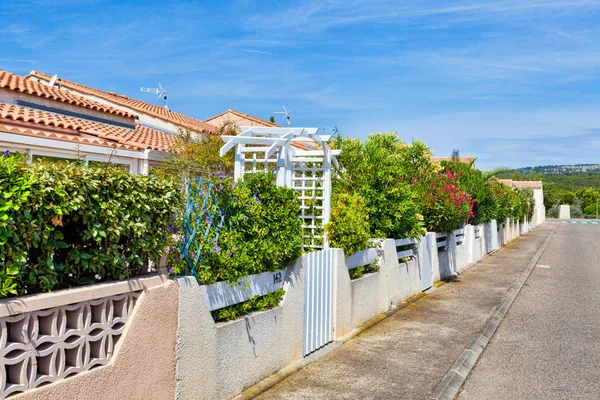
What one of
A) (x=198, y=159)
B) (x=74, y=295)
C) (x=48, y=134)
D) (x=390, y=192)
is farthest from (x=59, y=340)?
(x=198, y=159)

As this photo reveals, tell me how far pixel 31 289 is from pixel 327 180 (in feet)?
18.7

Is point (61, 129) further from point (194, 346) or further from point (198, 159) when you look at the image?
point (194, 346)

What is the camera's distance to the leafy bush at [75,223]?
3303 millimetres

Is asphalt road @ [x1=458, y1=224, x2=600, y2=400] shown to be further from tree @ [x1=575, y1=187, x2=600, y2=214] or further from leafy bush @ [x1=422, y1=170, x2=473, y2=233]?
tree @ [x1=575, y1=187, x2=600, y2=214]

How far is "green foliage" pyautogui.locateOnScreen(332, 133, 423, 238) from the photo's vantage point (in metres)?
10.5

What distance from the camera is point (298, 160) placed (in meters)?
9.61

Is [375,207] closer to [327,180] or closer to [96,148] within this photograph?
[327,180]

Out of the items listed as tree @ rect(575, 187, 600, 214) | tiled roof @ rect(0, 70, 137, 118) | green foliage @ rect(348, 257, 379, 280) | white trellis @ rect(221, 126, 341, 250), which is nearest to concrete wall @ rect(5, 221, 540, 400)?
green foliage @ rect(348, 257, 379, 280)

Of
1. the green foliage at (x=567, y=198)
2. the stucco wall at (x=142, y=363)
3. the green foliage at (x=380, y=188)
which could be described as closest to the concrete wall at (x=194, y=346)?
the stucco wall at (x=142, y=363)

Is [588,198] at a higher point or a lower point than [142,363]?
higher

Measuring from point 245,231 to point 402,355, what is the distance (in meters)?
2.99

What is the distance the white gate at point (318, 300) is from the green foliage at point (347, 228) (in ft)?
1.98

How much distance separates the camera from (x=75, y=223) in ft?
12.7

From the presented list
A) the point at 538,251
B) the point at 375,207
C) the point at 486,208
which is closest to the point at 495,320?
the point at 375,207
